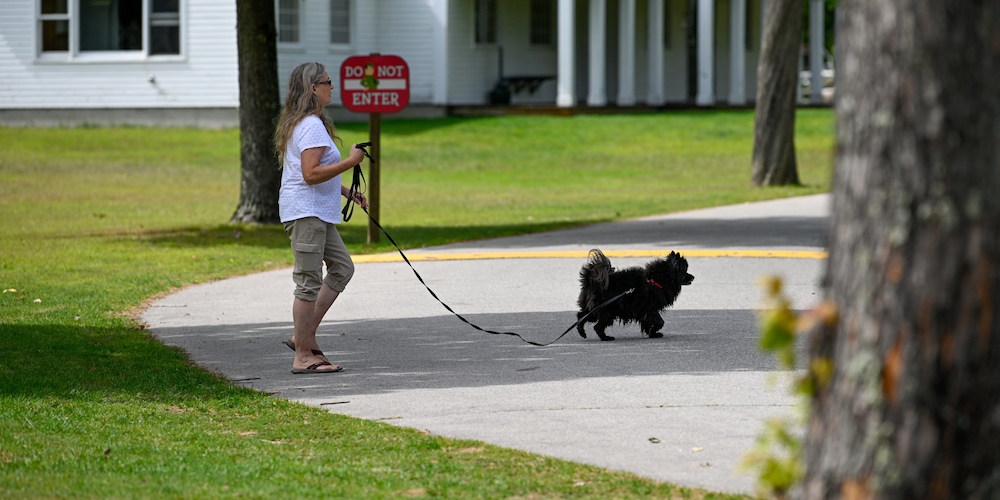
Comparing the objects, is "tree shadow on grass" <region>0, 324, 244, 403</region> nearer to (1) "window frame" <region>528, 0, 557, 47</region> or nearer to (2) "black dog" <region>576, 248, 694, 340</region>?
(2) "black dog" <region>576, 248, 694, 340</region>

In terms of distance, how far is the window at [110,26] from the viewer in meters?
35.5

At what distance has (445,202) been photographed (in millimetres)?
24000

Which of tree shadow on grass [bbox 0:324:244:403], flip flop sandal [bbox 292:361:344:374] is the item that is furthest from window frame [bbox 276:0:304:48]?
flip flop sandal [bbox 292:361:344:374]

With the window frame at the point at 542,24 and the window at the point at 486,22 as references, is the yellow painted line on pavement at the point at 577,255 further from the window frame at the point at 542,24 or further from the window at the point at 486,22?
the window frame at the point at 542,24

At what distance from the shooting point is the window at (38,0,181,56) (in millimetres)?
35531

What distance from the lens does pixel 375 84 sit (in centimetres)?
1709

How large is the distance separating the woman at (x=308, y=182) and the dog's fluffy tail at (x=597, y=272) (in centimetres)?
182

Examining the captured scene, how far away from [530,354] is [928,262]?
19.9ft

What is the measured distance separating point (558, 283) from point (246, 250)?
16.1 feet

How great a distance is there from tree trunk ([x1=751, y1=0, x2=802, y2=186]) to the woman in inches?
744

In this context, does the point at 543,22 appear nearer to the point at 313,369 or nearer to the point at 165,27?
the point at 165,27

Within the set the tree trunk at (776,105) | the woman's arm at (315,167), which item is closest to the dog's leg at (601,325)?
the woman's arm at (315,167)

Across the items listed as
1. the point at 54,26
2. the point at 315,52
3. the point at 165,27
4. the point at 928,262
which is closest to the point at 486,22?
the point at 315,52

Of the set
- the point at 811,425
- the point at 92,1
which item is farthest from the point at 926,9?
the point at 92,1
